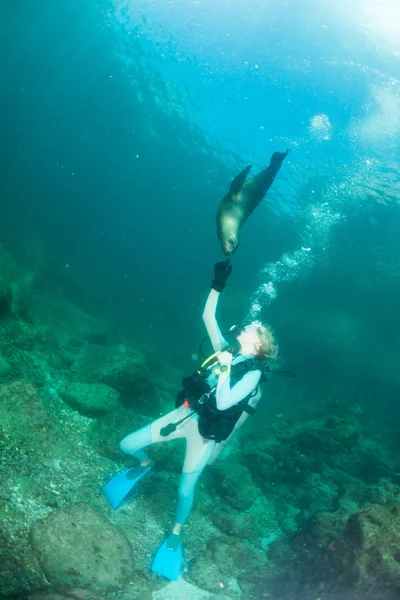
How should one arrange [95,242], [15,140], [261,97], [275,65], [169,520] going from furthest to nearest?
[95,242]
[15,140]
[261,97]
[275,65]
[169,520]

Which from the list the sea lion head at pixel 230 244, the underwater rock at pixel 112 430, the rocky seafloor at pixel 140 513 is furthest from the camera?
the sea lion head at pixel 230 244

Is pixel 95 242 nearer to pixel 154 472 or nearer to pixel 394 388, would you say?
Answer: pixel 394 388

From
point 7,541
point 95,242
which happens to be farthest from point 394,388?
point 95,242

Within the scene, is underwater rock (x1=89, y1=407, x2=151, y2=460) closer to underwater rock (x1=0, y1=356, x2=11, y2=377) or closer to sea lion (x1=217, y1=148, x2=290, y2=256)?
underwater rock (x1=0, y1=356, x2=11, y2=377)

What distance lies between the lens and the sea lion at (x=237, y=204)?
21.2ft

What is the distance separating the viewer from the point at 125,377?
949cm

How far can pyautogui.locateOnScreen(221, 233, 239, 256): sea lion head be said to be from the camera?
635 cm

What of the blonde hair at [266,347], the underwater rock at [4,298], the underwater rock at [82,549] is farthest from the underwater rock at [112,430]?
the underwater rock at [4,298]

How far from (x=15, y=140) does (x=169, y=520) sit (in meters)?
101

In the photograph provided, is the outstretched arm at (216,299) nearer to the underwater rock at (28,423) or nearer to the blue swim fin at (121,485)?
the blue swim fin at (121,485)

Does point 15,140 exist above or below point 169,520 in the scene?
above

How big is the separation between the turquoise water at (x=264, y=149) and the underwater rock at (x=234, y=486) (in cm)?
79

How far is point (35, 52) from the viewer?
4125cm

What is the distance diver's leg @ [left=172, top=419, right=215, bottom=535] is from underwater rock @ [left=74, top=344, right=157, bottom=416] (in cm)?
520
